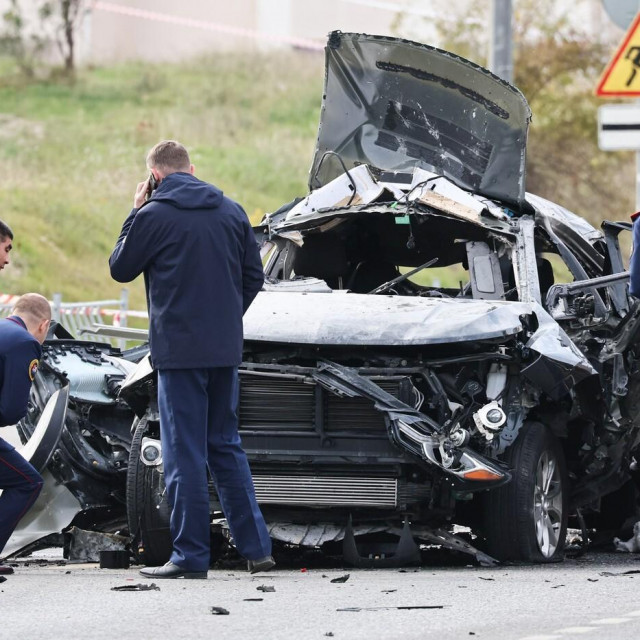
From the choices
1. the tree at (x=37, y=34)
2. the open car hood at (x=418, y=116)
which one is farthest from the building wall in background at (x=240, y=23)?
the open car hood at (x=418, y=116)

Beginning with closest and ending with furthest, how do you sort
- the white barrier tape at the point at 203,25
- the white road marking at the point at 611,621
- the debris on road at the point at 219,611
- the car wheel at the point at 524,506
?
the white road marking at the point at 611,621, the debris on road at the point at 219,611, the car wheel at the point at 524,506, the white barrier tape at the point at 203,25

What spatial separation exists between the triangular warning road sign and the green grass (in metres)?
14.9

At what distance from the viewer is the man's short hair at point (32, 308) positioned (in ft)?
29.0

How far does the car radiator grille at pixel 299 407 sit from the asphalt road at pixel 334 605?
0.73 meters

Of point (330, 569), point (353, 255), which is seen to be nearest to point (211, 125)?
point (353, 255)

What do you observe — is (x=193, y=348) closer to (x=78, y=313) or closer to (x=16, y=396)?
(x=16, y=396)

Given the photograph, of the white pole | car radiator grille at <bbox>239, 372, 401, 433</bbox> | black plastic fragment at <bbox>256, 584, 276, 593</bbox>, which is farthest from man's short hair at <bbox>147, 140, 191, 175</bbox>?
the white pole

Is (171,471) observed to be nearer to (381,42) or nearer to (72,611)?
(72,611)

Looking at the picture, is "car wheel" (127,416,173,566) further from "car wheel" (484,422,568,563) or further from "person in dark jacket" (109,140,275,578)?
"car wheel" (484,422,568,563)

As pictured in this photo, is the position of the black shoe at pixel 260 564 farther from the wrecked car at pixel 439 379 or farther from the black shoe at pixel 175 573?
the wrecked car at pixel 439 379

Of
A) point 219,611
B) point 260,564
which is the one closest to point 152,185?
point 260,564

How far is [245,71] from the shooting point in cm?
3878

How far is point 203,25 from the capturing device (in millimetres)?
37000

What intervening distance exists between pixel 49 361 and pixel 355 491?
2.41m
